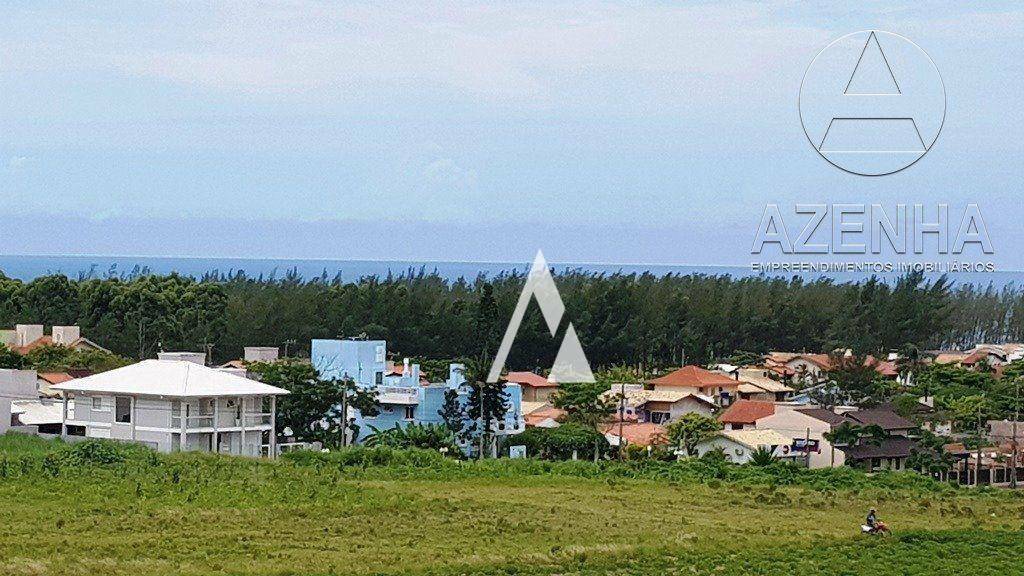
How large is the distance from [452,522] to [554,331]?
140ft

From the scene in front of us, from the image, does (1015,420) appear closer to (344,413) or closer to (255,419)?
(344,413)

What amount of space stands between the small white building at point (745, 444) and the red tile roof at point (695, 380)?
44.0ft

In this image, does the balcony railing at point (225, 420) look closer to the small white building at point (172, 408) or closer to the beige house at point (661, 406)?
the small white building at point (172, 408)

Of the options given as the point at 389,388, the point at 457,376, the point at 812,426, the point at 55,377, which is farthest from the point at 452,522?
the point at 55,377

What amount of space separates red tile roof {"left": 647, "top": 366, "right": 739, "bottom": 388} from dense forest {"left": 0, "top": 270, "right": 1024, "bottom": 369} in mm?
6937

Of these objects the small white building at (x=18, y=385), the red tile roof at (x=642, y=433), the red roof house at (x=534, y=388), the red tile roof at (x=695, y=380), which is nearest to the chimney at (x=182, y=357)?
the small white building at (x=18, y=385)

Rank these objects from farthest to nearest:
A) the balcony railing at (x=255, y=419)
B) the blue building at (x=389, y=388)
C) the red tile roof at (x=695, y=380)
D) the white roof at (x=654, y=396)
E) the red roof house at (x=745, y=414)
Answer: the red tile roof at (x=695, y=380), the white roof at (x=654, y=396), the red roof house at (x=745, y=414), the blue building at (x=389, y=388), the balcony railing at (x=255, y=419)

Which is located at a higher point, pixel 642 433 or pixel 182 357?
pixel 182 357

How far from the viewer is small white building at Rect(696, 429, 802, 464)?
122 feet

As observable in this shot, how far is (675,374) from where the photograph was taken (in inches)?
2121

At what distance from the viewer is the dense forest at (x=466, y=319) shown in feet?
199

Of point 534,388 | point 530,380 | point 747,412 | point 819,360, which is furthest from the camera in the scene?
point 819,360

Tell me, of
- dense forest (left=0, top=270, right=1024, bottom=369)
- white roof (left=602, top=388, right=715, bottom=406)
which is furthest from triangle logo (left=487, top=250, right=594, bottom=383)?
white roof (left=602, top=388, right=715, bottom=406)

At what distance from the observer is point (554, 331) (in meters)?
64.6
